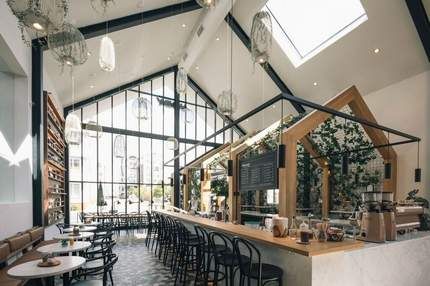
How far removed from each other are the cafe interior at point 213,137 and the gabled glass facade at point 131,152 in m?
0.06

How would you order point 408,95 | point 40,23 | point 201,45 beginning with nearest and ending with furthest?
point 40,23
point 408,95
point 201,45

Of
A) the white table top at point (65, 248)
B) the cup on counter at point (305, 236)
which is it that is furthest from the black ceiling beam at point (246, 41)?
the white table top at point (65, 248)

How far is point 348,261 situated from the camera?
2.79 m

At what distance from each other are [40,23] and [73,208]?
30.7 feet

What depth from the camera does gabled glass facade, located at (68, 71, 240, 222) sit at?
10461 mm

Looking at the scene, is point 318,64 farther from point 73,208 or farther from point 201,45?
point 73,208

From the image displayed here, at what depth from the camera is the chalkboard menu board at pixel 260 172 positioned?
446 cm

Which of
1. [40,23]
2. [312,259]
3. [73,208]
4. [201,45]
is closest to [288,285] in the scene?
[312,259]

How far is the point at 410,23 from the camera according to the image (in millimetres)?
5855

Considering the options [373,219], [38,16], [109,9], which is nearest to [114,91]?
[109,9]

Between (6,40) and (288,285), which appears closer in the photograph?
(288,285)

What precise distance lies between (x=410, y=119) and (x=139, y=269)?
6.89 metres

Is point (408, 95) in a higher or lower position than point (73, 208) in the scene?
higher

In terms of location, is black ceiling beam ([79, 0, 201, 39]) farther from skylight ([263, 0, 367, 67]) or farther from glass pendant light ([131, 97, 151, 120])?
skylight ([263, 0, 367, 67])
